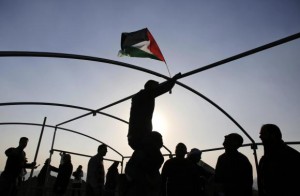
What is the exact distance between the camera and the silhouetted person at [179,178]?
540 centimetres

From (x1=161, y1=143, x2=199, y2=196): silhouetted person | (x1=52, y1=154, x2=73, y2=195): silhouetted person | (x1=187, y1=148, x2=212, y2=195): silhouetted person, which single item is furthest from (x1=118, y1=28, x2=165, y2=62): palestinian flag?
(x1=52, y1=154, x2=73, y2=195): silhouetted person

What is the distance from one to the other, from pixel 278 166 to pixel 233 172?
127cm

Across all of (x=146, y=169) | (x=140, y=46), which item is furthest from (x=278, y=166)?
(x=140, y=46)

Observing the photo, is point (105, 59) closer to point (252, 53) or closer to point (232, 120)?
point (252, 53)

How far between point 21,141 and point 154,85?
5632 millimetres

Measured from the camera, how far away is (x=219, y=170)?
16.9 ft

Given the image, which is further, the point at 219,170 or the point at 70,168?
the point at 70,168

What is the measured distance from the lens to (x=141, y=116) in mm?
3773

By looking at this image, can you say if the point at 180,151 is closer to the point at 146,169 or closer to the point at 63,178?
the point at 146,169

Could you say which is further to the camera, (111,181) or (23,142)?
(111,181)

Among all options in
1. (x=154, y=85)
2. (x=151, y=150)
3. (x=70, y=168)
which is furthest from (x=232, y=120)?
(x=70, y=168)

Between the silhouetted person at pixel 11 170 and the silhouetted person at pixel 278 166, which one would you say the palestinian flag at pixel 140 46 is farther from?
the silhouetted person at pixel 11 170

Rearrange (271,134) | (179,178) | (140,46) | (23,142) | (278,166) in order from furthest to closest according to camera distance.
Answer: (23,142), (140,46), (179,178), (271,134), (278,166)

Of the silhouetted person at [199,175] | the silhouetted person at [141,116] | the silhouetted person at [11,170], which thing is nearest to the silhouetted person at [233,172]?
the silhouetted person at [199,175]
